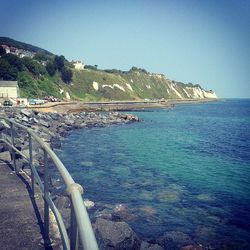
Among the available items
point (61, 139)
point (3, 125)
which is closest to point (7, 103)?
point (61, 139)

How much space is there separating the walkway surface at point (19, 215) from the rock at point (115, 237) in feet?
9.43

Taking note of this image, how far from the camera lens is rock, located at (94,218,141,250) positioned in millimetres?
7967

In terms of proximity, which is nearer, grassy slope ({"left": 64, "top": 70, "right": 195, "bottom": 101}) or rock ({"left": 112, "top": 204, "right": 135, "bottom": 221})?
rock ({"left": 112, "top": 204, "right": 135, "bottom": 221})

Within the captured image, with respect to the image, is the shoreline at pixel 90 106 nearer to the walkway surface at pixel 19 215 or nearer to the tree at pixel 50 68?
the tree at pixel 50 68

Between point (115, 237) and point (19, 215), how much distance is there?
3974mm

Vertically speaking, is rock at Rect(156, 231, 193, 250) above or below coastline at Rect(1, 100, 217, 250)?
below

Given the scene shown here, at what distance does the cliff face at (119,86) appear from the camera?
102 meters

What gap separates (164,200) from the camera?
1429 centimetres

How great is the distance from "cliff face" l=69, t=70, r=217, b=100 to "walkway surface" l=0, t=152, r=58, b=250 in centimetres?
8904

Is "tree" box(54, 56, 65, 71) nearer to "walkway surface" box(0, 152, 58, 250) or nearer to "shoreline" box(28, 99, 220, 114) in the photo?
"shoreline" box(28, 99, 220, 114)

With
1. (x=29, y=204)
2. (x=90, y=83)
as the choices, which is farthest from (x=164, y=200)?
(x=90, y=83)

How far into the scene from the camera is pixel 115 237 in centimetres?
812

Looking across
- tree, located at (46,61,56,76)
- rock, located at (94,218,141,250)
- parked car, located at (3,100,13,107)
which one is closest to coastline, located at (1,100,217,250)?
rock, located at (94,218,141,250)

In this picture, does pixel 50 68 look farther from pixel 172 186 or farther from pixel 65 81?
pixel 172 186
